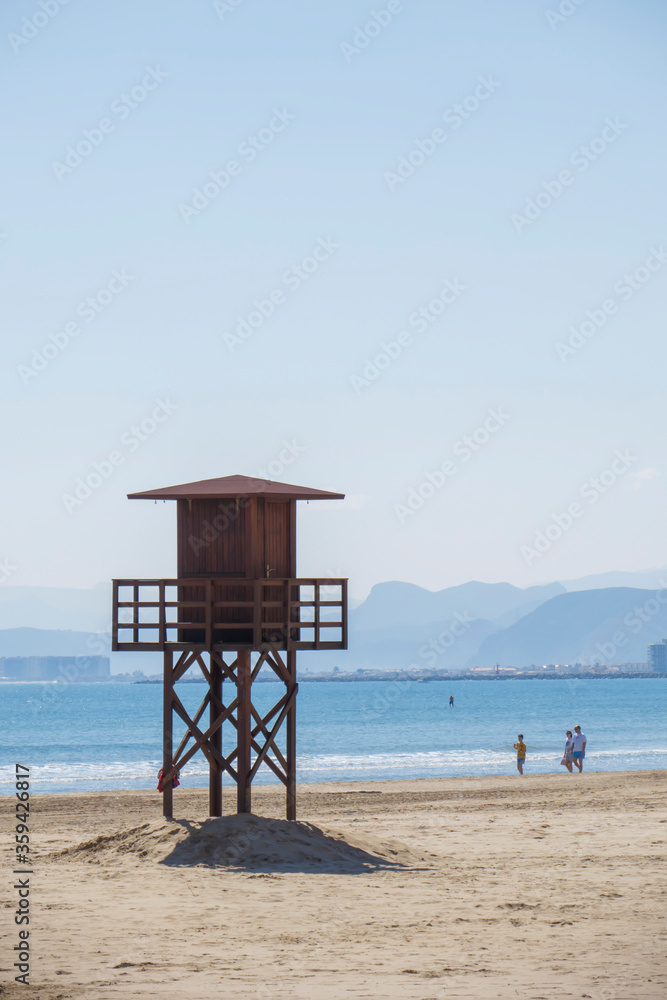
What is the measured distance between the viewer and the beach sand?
10.5 meters

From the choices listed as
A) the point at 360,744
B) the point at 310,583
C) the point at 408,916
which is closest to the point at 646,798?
the point at 310,583

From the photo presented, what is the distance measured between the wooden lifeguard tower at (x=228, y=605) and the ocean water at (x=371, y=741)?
48.6 ft

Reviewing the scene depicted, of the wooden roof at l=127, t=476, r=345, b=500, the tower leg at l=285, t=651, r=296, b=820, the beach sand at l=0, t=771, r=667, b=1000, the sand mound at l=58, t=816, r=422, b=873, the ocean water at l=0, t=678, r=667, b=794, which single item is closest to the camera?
the beach sand at l=0, t=771, r=667, b=1000

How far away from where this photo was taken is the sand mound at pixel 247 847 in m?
16.3

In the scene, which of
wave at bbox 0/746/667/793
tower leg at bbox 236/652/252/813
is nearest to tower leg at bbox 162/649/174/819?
tower leg at bbox 236/652/252/813

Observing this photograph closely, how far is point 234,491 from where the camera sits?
59.0 feet

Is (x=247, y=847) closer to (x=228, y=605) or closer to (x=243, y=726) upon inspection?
(x=243, y=726)

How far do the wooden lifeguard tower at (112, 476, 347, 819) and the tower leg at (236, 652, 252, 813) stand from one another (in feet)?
0.05

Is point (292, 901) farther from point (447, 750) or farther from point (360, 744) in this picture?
point (360, 744)

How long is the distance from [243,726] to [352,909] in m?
4.93

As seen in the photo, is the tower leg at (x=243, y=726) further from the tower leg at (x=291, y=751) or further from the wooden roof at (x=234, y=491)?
the wooden roof at (x=234, y=491)

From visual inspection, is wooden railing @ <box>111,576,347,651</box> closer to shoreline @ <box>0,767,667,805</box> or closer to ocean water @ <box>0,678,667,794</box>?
shoreline @ <box>0,767,667,805</box>

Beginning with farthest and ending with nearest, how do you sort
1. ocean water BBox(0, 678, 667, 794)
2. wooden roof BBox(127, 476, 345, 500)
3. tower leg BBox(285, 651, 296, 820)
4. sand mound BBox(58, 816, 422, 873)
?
ocean water BBox(0, 678, 667, 794) < tower leg BBox(285, 651, 296, 820) < wooden roof BBox(127, 476, 345, 500) < sand mound BBox(58, 816, 422, 873)

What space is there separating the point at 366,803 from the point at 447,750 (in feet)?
137
